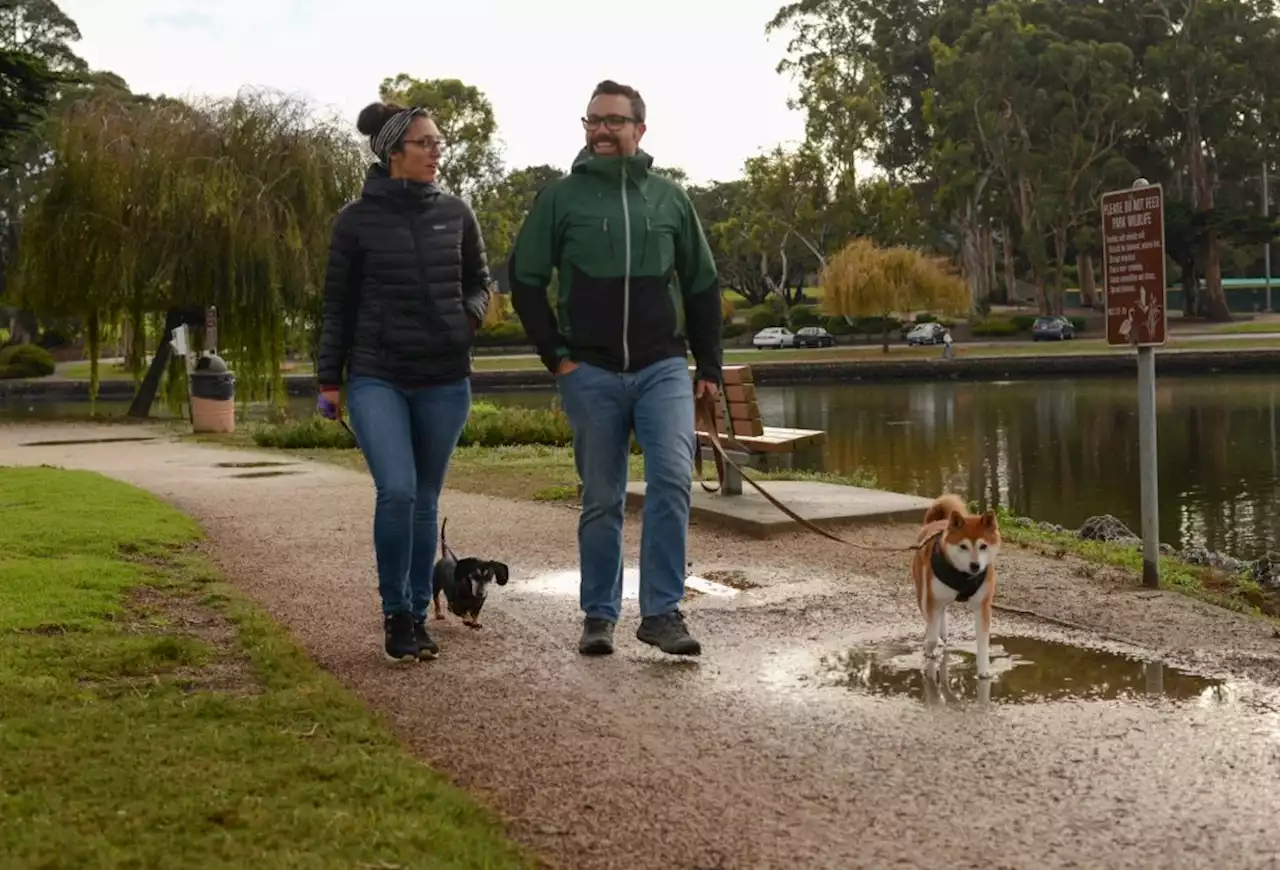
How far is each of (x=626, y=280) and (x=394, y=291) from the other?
93cm

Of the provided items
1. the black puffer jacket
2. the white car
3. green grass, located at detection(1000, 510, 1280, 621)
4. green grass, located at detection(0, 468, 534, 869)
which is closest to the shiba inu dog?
the black puffer jacket

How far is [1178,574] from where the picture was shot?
33.8 ft

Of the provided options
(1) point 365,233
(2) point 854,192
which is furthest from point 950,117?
(1) point 365,233

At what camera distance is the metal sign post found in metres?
8.28

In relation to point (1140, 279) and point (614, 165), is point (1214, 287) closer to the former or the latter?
point (1140, 279)

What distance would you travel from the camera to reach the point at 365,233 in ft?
20.3

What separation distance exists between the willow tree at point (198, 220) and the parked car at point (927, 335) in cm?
4261

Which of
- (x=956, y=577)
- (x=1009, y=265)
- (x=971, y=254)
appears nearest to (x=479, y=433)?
(x=956, y=577)

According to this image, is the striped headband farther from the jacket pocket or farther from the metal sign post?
the metal sign post

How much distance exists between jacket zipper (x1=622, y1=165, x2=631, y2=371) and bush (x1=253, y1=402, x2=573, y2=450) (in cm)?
1467

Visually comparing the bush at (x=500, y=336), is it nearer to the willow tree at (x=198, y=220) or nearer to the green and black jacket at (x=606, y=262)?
the willow tree at (x=198, y=220)

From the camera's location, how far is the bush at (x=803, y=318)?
77688 millimetres

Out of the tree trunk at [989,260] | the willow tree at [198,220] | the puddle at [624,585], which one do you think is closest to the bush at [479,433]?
the willow tree at [198,220]

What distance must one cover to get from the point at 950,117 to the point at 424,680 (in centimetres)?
6944
